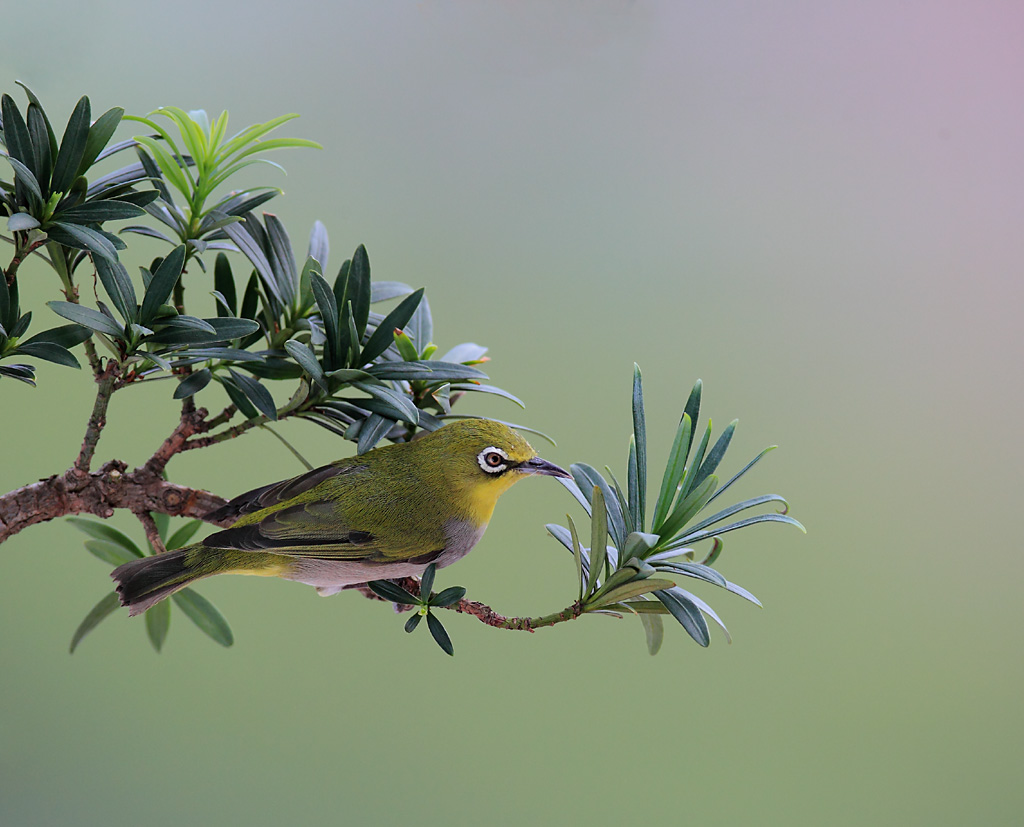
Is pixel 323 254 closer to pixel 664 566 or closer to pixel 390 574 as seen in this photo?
pixel 390 574

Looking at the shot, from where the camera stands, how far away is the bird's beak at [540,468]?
3.65 ft

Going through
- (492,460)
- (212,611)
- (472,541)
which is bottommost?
(212,611)

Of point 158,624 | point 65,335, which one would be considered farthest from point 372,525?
point 158,624

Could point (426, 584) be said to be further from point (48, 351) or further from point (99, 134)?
point (99, 134)

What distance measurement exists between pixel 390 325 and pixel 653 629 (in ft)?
1.89

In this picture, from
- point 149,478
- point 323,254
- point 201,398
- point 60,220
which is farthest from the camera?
point 201,398

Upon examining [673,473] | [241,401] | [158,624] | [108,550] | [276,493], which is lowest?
[158,624]

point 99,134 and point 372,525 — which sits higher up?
point 99,134

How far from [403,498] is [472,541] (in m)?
0.12

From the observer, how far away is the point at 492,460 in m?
1.12

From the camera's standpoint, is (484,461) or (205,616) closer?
(484,461)

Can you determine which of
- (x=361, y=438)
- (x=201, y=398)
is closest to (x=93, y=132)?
(x=361, y=438)

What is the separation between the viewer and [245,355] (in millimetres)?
1116

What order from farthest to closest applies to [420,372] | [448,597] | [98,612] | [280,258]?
[98,612] → [280,258] → [420,372] → [448,597]
